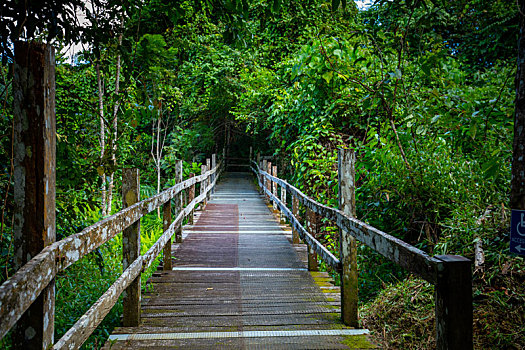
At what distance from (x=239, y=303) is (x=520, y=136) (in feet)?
8.84

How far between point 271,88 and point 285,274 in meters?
7.15

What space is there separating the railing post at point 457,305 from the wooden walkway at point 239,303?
4.74ft

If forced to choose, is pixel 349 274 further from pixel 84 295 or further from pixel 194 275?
pixel 84 295

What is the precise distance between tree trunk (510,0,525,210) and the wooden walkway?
1.48 m

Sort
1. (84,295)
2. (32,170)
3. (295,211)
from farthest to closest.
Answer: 1. (295,211)
2. (84,295)
3. (32,170)

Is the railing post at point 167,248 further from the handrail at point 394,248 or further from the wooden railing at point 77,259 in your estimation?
the handrail at point 394,248

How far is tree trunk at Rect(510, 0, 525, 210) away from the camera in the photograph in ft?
7.26

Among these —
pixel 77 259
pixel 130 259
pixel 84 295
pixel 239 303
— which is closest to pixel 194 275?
pixel 239 303

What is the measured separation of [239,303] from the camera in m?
3.73

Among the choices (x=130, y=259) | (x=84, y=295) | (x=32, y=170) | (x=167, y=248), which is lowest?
(x=84, y=295)

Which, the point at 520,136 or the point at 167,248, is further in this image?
the point at 167,248

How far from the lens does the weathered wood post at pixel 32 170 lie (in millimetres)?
1646

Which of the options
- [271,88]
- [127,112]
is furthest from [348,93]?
[127,112]

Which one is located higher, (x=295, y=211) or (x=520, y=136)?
(x=520, y=136)
